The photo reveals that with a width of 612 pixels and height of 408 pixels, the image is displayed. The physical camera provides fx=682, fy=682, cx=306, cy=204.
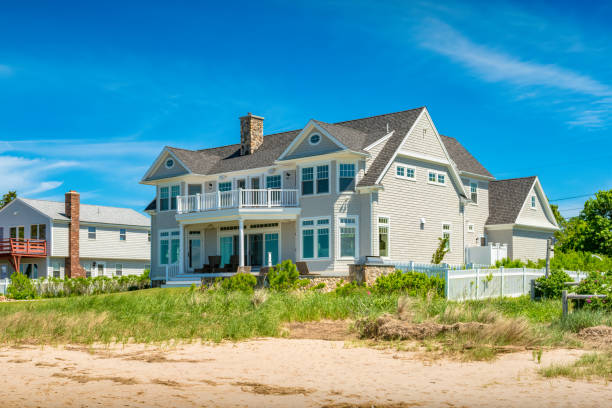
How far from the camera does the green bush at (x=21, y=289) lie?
35.4 m

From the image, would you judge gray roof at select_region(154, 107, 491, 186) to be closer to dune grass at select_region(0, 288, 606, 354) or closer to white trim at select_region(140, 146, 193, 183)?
white trim at select_region(140, 146, 193, 183)

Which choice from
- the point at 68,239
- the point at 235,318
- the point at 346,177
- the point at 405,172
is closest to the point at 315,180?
the point at 346,177

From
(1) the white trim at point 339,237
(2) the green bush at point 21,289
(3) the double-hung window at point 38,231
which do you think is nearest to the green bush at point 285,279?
(1) the white trim at point 339,237

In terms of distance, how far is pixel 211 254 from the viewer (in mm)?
36188

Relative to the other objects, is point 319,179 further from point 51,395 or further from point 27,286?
point 51,395

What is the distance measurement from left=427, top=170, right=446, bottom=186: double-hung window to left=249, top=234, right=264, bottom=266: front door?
8807 millimetres

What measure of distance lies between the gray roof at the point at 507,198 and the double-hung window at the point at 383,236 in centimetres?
913

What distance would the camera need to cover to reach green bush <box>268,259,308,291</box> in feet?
84.1

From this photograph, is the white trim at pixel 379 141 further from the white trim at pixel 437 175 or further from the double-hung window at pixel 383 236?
the double-hung window at pixel 383 236

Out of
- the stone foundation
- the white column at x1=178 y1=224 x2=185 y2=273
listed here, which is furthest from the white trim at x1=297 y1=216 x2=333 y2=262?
the white column at x1=178 y1=224 x2=185 y2=273

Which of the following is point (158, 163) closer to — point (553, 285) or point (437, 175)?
point (437, 175)

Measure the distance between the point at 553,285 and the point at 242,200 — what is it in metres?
15.2

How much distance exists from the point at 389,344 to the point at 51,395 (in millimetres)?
6675

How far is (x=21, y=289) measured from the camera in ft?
119
